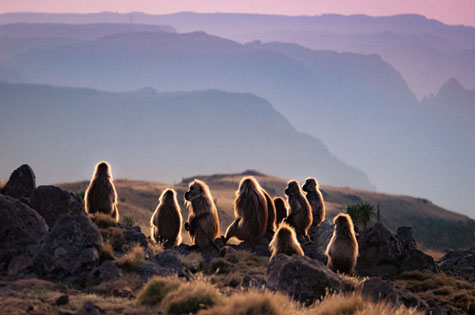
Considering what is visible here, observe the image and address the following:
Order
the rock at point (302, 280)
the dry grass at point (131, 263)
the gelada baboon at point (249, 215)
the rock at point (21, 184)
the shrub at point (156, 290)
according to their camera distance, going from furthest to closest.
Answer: the rock at point (21, 184), the gelada baboon at point (249, 215), the dry grass at point (131, 263), the rock at point (302, 280), the shrub at point (156, 290)

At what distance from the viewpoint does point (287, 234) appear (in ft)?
44.9

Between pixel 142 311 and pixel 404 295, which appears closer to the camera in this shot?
pixel 142 311

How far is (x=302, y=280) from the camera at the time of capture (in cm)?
1138

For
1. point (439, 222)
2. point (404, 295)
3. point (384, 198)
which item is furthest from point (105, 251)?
point (384, 198)

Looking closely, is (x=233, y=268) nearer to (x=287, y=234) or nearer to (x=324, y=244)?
(x=287, y=234)

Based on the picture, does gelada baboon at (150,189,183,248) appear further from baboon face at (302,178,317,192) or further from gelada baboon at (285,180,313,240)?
baboon face at (302,178,317,192)

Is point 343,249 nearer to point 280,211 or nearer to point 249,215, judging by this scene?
point 249,215

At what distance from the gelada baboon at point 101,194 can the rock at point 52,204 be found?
2.12 metres

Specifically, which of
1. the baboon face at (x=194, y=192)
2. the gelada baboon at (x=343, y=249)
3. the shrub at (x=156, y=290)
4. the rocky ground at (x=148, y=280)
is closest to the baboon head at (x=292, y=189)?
the rocky ground at (x=148, y=280)

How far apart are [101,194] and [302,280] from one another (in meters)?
8.21

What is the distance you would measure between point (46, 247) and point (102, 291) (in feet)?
5.24

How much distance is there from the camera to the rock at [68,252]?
11.1 metres

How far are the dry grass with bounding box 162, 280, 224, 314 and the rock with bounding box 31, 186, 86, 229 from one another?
21.1 feet

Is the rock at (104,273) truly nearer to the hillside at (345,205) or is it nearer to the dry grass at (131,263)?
the dry grass at (131,263)
